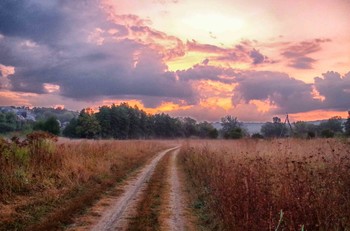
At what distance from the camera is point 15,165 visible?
14.3m

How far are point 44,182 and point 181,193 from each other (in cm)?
550

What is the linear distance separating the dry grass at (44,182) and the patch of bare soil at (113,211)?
0.50 m

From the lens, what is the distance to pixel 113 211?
11.2 metres

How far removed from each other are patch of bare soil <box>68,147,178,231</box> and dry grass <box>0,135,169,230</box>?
0.50m

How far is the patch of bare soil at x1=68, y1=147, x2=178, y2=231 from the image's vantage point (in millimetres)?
9502

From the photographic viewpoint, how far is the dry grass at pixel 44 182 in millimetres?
10344

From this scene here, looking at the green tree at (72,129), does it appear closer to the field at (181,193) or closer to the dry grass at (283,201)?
the field at (181,193)

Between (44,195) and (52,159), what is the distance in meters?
4.58

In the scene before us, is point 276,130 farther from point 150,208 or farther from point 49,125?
point 150,208

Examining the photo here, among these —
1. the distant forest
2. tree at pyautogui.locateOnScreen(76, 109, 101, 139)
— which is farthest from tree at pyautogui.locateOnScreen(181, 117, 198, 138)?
tree at pyautogui.locateOnScreen(76, 109, 101, 139)

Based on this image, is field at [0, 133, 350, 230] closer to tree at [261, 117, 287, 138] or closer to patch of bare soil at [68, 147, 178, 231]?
patch of bare soil at [68, 147, 178, 231]

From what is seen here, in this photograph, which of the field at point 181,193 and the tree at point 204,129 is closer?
the field at point 181,193

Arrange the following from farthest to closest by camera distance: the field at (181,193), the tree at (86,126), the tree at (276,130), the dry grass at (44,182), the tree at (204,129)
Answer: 1. the tree at (204,129)
2. the tree at (86,126)
3. the tree at (276,130)
4. the dry grass at (44,182)
5. the field at (181,193)

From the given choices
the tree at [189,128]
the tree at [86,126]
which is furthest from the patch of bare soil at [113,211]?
the tree at [189,128]
